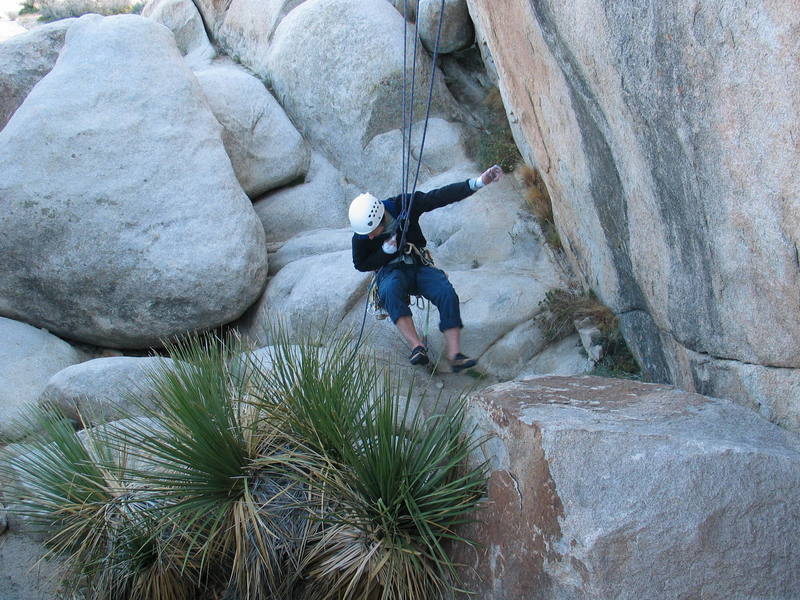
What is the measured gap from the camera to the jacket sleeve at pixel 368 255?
6840mm

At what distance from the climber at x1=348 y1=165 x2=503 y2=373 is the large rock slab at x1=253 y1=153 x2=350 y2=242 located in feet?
9.71

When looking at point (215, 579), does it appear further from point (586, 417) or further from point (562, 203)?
point (562, 203)

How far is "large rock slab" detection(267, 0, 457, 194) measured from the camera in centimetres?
981

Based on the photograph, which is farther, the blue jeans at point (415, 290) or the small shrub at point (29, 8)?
the small shrub at point (29, 8)

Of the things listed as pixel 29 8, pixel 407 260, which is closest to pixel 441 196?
pixel 407 260

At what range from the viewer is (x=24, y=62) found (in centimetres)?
966

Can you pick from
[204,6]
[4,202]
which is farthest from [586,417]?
[204,6]

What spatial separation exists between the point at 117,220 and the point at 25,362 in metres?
1.56

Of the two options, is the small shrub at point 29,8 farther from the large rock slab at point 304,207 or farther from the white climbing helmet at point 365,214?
the white climbing helmet at point 365,214

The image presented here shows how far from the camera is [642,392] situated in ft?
14.2

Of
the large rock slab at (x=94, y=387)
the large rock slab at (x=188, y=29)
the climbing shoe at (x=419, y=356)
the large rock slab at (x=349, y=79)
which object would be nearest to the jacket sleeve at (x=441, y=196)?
the climbing shoe at (x=419, y=356)

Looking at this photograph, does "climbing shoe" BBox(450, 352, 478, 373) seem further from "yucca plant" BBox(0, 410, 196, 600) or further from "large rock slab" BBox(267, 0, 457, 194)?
"large rock slab" BBox(267, 0, 457, 194)

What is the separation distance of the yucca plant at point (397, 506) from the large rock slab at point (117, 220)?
408 centimetres

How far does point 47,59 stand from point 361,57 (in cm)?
372
